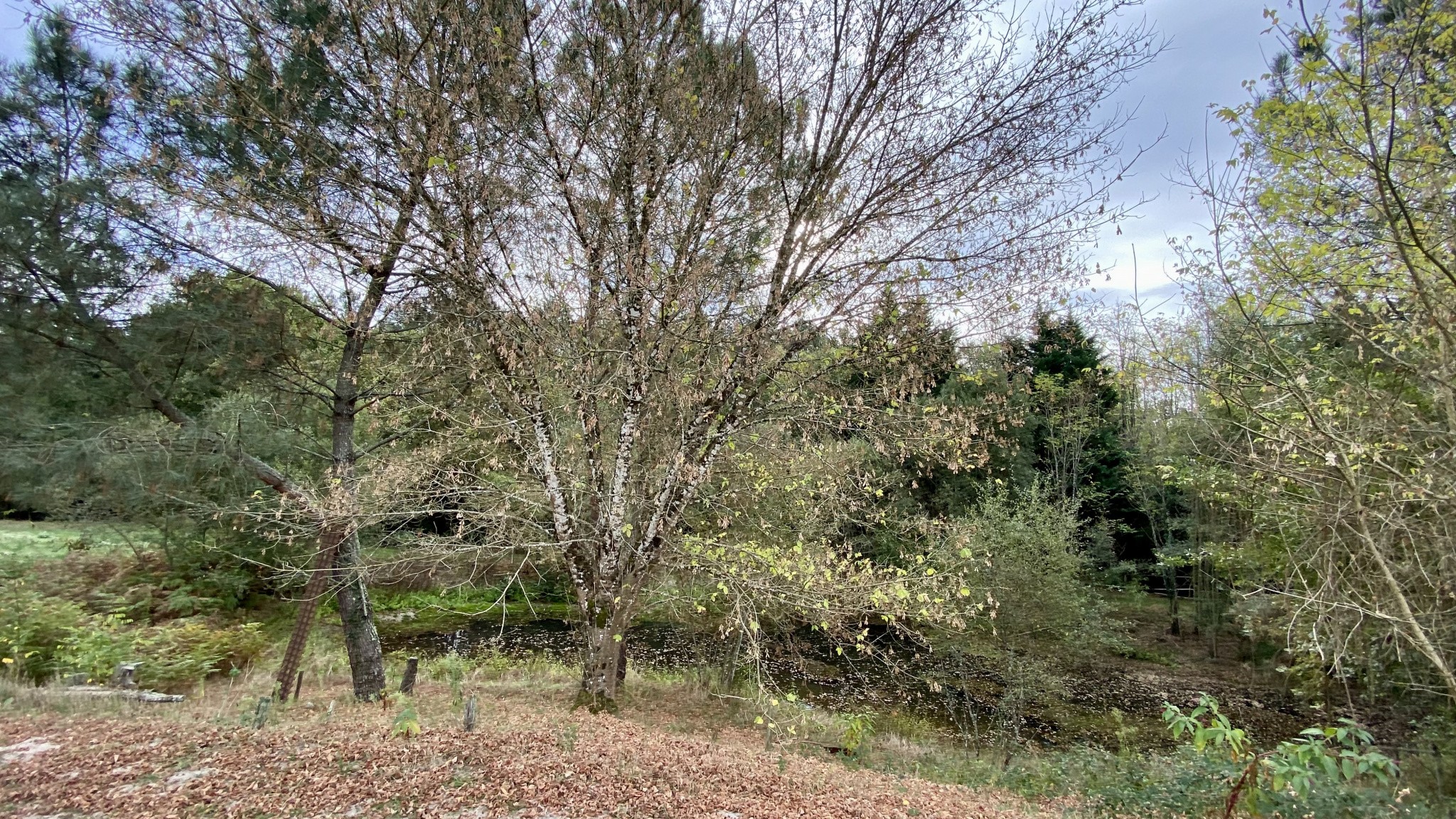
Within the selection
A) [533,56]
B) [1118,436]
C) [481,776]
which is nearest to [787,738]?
[481,776]

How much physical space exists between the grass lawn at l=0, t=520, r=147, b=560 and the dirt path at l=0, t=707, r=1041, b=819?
10467 millimetres

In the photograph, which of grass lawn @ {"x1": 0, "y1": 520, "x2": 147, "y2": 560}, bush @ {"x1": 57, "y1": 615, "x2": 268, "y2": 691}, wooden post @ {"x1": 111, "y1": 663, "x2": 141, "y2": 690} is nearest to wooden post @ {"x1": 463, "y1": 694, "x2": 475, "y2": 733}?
wooden post @ {"x1": 111, "y1": 663, "x2": 141, "y2": 690}

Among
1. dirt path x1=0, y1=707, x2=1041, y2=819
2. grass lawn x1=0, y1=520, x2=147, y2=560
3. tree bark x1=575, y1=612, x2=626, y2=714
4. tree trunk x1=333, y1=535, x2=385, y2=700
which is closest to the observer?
dirt path x1=0, y1=707, x2=1041, y2=819

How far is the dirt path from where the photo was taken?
3479mm

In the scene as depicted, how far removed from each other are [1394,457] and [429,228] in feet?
28.3

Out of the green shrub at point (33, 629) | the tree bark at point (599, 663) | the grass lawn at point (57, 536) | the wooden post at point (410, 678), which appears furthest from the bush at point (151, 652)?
the tree bark at point (599, 663)

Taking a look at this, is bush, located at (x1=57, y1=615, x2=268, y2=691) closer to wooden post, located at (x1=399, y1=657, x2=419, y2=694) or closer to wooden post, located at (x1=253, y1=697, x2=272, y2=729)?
wooden post, located at (x1=399, y1=657, x2=419, y2=694)

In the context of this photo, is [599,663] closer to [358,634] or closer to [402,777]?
[402,777]

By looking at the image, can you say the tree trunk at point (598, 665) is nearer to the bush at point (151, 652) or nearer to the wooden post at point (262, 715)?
the wooden post at point (262, 715)

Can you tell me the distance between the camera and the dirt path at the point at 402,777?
348 cm

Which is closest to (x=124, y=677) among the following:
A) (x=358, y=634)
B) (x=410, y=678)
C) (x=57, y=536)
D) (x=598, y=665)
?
(x=358, y=634)

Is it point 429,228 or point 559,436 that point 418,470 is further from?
point 429,228

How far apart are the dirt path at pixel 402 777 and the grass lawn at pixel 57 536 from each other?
412 inches

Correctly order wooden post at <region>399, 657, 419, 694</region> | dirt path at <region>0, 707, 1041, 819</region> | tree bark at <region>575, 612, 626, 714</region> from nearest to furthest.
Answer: dirt path at <region>0, 707, 1041, 819</region>, tree bark at <region>575, 612, 626, 714</region>, wooden post at <region>399, 657, 419, 694</region>
